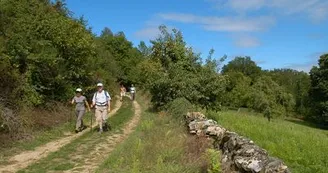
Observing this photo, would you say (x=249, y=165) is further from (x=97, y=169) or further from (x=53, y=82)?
(x=53, y=82)

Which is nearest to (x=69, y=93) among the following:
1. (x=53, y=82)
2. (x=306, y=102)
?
(x=53, y=82)

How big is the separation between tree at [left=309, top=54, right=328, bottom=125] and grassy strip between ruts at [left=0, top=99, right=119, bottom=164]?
47.6 meters

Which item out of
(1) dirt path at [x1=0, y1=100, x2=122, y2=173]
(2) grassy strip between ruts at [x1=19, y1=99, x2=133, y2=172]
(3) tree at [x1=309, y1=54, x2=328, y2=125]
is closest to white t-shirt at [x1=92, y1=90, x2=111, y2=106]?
(2) grassy strip between ruts at [x1=19, y1=99, x2=133, y2=172]

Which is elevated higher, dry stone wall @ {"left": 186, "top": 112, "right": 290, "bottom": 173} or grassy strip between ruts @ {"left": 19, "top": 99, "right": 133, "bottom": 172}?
dry stone wall @ {"left": 186, "top": 112, "right": 290, "bottom": 173}

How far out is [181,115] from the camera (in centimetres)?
1725

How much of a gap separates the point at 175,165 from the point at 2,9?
1327 centimetres

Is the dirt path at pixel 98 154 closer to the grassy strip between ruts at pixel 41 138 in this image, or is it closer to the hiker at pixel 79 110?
the hiker at pixel 79 110

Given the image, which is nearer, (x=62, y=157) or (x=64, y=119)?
(x=62, y=157)

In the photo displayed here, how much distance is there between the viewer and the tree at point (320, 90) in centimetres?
5912

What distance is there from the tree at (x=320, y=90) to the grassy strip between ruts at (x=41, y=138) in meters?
47.6

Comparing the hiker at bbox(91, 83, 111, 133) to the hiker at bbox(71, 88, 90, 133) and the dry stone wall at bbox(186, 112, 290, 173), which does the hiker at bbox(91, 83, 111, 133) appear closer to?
the hiker at bbox(71, 88, 90, 133)

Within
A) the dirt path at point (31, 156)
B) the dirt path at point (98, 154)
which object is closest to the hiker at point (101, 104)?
the dirt path at point (98, 154)

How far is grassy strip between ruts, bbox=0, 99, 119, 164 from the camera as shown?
40.5 feet

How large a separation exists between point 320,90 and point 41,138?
54.6 meters
